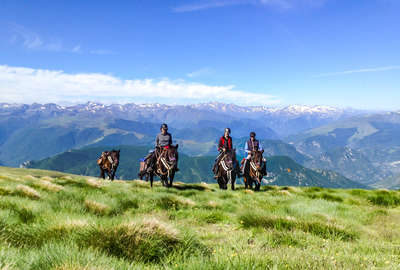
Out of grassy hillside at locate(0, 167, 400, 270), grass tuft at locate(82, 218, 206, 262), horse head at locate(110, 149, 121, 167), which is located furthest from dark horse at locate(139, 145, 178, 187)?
grass tuft at locate(82, 218, 206, 262)

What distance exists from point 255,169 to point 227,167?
255cm

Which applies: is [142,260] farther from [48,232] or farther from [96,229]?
[48,232]

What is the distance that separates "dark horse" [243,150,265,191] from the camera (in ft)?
67.8

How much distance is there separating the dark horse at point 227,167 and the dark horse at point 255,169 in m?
1.83

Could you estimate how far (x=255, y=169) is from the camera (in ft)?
68.7

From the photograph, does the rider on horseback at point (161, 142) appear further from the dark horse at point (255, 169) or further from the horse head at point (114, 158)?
the horse head at point (114, 158)

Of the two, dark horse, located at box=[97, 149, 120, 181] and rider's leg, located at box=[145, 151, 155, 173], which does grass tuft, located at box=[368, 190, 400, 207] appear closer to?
rider's leg, located at box=[145, 151, 155, 173]

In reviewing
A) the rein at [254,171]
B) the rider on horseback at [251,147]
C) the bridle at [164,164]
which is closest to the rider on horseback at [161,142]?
the bridle at [164,164]

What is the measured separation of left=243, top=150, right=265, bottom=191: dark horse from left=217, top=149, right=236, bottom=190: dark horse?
1.83 meters

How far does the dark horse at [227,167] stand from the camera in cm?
2028

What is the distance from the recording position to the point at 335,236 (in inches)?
234

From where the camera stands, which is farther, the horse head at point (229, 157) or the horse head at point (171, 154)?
the horse head at point (229, 157)

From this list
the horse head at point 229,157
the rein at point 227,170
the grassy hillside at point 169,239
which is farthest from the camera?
the horse head at point 229,157

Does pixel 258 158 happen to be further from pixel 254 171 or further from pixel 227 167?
pixel 227 167
